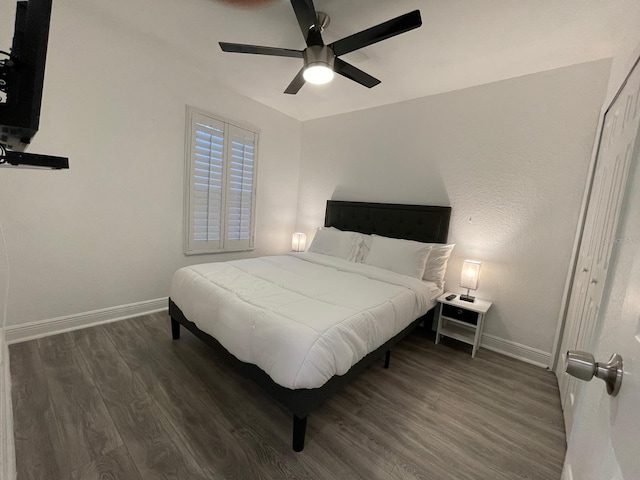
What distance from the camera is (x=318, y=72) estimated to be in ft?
6.39

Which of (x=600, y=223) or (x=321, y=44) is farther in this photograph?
(x=321, y=44)

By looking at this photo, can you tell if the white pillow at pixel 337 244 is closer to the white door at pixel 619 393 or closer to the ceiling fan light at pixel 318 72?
the ceiling fan light at pixel 318 72

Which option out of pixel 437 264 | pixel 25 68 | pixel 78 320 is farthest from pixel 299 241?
pixel 25 68

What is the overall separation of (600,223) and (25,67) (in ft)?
9.34

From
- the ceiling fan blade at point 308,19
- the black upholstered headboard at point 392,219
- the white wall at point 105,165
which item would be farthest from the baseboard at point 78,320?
the ceiling fan blade at point 308,19

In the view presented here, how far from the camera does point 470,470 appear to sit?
1366mm

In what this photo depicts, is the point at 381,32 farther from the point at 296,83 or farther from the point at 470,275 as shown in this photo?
the point at 470,275

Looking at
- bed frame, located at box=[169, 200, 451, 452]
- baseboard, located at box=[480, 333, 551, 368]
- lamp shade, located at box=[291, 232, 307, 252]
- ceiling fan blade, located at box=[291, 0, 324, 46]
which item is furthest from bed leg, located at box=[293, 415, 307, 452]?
lamp shade, located at box=[291, 232, 307, 252]

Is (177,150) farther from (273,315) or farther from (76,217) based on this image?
(273,315)

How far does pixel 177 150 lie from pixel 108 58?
90cm

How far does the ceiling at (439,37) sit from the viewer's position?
1.76 meters

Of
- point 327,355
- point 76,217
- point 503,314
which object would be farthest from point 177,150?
point 503,314

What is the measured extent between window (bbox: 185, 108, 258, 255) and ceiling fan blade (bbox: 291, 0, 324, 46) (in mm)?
1771

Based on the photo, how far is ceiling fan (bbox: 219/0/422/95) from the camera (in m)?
1.55
